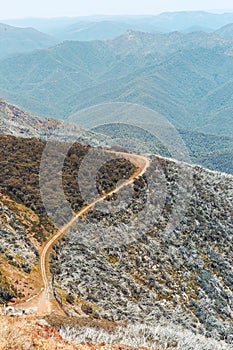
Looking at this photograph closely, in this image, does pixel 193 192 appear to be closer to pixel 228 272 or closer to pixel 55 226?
pixel 228 272

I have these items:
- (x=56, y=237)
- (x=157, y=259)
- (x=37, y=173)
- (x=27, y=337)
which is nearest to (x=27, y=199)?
(x=56, y=237)

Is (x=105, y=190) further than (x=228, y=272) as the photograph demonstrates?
Yes

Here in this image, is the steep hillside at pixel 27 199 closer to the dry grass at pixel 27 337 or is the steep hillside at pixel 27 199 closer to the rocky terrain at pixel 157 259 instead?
the rocky terrain at pixel 157 259

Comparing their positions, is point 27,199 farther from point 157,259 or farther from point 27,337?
point 27,337

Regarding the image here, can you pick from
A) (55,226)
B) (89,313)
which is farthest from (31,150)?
(89,313)

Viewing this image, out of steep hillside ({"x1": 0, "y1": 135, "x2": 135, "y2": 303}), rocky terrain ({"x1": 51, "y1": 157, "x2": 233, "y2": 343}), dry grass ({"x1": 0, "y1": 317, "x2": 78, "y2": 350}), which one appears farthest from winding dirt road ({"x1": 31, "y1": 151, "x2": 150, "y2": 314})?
dry grass ({"x1": 0, "y1": 317, "x2": 78, "y2": 350})

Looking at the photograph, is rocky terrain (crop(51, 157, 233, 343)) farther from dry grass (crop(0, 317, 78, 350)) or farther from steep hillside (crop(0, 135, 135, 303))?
dry grass (crop(0, 317, 78, 350))

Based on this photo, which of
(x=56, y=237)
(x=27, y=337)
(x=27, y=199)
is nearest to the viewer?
(x=27, y=337)
